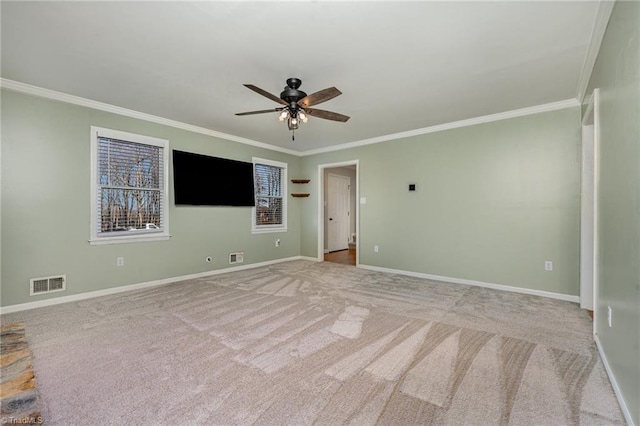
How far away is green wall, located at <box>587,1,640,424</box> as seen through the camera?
4.75 feet

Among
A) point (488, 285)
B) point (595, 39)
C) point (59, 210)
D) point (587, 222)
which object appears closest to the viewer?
point (595, 39)

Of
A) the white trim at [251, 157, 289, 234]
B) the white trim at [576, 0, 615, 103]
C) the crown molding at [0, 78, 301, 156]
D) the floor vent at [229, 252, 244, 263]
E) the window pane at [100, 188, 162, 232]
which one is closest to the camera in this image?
the white trim at [576, 0, 615, 103]

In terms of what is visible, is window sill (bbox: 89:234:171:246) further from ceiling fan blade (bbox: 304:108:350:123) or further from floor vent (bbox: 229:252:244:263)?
ceiling fan blade (bbox: 304:108:350:123)

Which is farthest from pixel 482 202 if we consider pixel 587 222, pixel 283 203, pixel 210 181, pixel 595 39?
pixel 210 181

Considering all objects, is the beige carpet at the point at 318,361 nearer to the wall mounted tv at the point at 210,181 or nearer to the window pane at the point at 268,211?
the wall mounted tv at the point at 210,181

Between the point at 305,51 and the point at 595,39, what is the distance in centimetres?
234

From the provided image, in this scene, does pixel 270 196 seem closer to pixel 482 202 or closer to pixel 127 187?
→ pixel 127 187

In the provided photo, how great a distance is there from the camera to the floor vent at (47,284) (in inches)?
127

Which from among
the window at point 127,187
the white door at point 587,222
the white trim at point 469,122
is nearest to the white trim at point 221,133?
the white trim at point 469,122

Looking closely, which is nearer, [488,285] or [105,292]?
[105,292]

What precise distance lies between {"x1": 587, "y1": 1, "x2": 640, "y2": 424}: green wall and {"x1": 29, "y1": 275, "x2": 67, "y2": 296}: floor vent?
16.8 feet

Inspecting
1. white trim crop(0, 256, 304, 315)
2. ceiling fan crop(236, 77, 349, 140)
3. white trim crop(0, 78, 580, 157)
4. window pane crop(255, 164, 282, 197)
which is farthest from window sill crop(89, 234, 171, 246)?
ceiling fan crop(236, 77, 349, 140)

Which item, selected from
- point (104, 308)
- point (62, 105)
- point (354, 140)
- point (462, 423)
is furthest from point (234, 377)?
point (354, 140)

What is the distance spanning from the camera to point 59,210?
341cm
